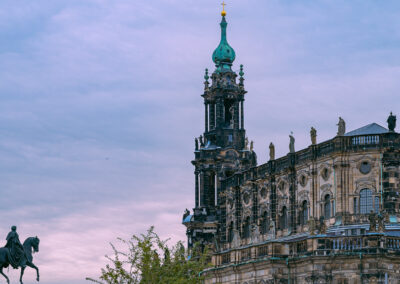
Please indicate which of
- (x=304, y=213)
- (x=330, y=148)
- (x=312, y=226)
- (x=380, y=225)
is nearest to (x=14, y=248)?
(x=380, y=225)

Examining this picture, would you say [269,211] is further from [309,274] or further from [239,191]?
[309,274]

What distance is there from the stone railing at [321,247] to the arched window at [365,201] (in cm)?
554

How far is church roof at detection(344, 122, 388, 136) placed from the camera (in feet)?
274

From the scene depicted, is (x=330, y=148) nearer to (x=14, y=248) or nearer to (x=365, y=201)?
(x=365, y=201)

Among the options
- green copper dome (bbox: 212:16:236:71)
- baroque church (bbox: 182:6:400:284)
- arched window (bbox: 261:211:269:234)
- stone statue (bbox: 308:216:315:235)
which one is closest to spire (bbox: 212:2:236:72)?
green copper dome (bbox: 212:16:236:71)

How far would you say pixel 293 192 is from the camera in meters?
88.3

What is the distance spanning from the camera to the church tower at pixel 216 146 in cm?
11019

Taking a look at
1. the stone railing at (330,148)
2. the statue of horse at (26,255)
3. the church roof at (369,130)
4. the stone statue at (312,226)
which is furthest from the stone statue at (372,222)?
the statue of horse at (26,255)

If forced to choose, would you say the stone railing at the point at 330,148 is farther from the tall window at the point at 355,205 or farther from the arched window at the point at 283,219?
the tall window at the point at 355,205

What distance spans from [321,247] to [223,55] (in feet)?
132

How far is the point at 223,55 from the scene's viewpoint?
112812mm

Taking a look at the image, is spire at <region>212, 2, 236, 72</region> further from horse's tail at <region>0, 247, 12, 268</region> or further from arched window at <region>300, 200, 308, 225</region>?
horse's tail at <region>0, 247, 12, 268</region>

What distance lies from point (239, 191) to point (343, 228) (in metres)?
19.9

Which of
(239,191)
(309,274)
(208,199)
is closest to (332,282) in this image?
(309,274)
